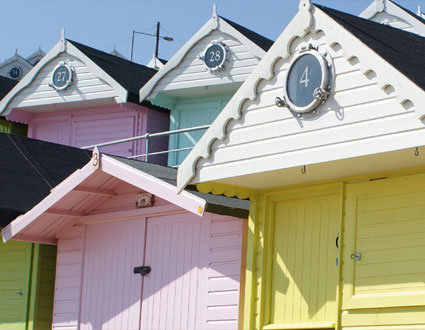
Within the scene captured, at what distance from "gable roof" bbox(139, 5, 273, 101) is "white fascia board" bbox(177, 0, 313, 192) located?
23.7 ft

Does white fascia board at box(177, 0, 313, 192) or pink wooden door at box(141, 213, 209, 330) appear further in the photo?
pink wooden door at box(141, 213, 209, 330)

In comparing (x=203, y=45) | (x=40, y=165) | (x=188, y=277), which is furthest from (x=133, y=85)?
(x=188, y=277)

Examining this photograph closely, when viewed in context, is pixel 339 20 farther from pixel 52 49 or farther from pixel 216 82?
pixel 52 49

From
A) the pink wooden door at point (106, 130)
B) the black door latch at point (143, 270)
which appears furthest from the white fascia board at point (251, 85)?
the pink wooden door at point (106, 130)

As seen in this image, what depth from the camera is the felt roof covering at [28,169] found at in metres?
17.7

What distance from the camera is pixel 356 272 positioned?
12875 mm

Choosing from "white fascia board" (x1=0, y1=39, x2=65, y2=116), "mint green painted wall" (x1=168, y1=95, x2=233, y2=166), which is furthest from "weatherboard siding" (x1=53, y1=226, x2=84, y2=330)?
"white fascia board" (x1=0, y1=39, x2=65, y2=116)

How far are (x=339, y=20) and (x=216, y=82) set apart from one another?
29.0 feet

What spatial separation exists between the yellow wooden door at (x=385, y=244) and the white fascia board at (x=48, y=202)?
4.35m

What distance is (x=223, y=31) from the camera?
21.1 metres

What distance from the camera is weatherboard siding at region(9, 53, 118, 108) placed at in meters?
22.8

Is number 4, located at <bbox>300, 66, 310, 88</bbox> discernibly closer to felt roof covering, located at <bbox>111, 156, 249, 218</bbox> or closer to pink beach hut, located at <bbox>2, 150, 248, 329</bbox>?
felt roof covering, located at <bbox>111, 156, 249, 218</bbox>

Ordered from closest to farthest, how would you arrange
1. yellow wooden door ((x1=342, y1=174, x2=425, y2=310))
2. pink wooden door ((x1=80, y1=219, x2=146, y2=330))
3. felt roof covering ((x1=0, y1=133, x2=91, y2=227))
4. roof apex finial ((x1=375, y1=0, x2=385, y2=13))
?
1. yellow wooden door ((x1=342, y1=174, x2=425, y2=310))
2. pink wooden door ((x1=80, y1=219, x2=146, y2=330))
3. felt roof covering ((x1=0, y1=133, x2=91, y2=227))
4. roof apex finial ((x1=375, y1=0, x2=385, y2=13))

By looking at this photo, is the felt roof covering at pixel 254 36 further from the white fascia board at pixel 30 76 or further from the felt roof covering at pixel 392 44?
the felt roof covering at pixel 392 44
